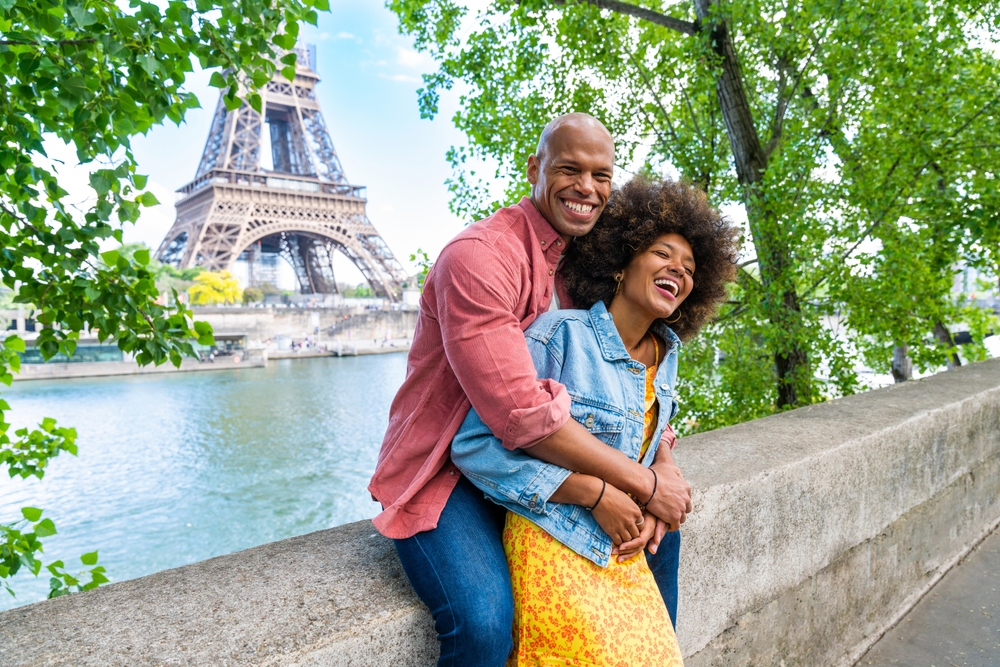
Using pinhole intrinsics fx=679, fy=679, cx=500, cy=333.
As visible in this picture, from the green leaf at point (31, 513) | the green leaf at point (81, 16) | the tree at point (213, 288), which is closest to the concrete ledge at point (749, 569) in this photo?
the green leaf at point (81, 16)

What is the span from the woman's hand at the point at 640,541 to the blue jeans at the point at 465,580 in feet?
0.67

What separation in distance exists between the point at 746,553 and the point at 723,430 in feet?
2.07

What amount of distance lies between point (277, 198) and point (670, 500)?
4233 centimetres

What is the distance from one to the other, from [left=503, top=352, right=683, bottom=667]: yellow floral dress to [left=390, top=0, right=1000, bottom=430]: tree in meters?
2.78

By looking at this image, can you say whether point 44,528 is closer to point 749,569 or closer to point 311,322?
point 749,569

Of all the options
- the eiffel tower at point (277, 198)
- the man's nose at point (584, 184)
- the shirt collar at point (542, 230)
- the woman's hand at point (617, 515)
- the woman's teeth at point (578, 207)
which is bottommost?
the woman's hand at point (617, 515)

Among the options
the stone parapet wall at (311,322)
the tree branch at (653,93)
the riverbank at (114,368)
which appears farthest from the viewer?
the stone parapet wall at (311,322)

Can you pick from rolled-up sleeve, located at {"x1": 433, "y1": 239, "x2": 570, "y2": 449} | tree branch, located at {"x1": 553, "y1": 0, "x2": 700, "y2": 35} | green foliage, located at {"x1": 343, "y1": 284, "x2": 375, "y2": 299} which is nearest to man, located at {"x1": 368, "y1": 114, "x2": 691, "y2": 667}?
rolled-up sleeve, located at {"x1": 433, "y1": 239, "x2": 570, "y2": 449}

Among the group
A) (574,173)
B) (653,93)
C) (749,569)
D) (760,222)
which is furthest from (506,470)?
(653,93)

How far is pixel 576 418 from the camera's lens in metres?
1.23

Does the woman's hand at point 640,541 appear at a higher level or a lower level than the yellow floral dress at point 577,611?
higher

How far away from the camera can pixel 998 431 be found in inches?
116

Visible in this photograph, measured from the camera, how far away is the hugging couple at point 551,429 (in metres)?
1.10

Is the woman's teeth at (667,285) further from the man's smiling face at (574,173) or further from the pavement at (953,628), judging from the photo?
the pavement at (953,628)
